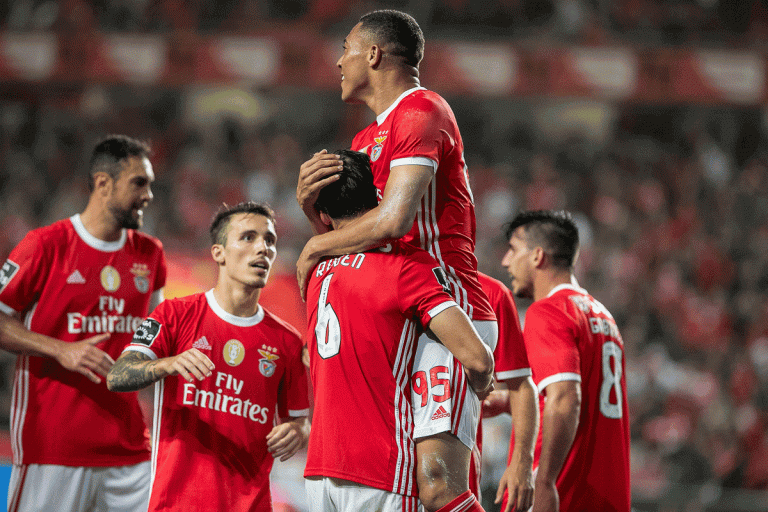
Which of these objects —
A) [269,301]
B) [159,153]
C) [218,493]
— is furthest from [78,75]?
[218,493]

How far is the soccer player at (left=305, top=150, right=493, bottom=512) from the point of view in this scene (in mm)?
2531

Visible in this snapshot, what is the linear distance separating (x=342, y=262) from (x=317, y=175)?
0.33 meters

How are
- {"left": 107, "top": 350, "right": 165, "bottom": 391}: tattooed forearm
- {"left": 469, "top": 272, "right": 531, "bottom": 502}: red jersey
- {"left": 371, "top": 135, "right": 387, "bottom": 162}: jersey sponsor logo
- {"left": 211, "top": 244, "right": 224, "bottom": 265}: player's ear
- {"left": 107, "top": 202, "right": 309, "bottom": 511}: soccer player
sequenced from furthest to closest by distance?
{"left": 211, "top": 244, "right": 224, "bottom": 265}: player's ear
{"left": 469, "top": 272, "right": 531, "bottom": 502}: red jersey
{"left": 107, "top": 202, "right": 309, "bottom": 511}: soccer player
{"left": 107, "top": 350, "right": 165, "bottom": 391}: tattooed forearm
{"left": 371, "top": 135, "right": 387, "bottom": 162}: jersey sponsor logo

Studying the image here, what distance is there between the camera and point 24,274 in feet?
13.2

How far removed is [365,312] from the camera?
2611 millimetres

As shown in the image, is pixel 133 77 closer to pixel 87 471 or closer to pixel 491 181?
pixel 491 181

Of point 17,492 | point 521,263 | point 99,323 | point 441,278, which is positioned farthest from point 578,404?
point 17,492

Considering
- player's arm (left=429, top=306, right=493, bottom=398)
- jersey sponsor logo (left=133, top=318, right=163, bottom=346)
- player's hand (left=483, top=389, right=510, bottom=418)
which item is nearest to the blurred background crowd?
player's hand (left=483, top=389, right=510, bottom=418)

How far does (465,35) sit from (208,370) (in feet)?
36.2

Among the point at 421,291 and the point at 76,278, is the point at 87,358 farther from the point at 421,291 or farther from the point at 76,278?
the point at 421,291

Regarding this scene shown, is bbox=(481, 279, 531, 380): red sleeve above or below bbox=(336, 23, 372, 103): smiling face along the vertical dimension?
below

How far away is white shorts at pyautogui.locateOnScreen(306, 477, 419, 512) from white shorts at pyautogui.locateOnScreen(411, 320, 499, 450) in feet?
0.73

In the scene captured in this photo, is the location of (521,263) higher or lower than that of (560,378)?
higher

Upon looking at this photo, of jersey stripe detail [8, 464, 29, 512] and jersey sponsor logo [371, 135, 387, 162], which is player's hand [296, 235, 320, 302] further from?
jersey stripe detail [8, 464, 29, 512]
